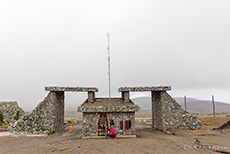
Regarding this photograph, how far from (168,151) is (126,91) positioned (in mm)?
8962

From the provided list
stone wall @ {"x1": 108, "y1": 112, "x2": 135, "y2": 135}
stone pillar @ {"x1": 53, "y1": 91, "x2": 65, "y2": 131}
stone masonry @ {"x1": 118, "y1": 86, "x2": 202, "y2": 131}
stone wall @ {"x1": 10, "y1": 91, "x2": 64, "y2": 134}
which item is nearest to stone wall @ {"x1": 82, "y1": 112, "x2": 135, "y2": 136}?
stone wall @ {"x1": 108, "y1": 112, "x2": 135, "y2": 135}

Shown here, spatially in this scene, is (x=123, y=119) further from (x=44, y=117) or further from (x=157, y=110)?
(x=44, y=117)

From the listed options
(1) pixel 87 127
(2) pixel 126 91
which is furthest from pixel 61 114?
(2) pixel 126 91

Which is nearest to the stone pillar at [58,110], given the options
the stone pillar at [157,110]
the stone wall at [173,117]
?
the stone pillar at [157,110]

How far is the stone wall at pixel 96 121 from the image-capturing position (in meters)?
16.3

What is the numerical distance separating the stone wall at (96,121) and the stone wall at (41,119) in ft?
20.2

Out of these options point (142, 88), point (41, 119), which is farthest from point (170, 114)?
point (41, 119)

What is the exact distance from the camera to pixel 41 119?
19.9 meters

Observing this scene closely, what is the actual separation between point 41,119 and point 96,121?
8.43m

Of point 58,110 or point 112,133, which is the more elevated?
point 58,110

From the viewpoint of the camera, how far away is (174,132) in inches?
714

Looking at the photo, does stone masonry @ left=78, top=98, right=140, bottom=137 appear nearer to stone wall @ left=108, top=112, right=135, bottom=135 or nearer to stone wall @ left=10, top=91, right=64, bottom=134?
stone wall @ left=108, top=112, right=135, bottom=135

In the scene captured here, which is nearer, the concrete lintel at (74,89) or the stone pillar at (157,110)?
the concrete lintel at (74,89)

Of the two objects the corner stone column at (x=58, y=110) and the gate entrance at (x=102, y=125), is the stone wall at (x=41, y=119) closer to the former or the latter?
the corner stone column at (x=58, y=110)
